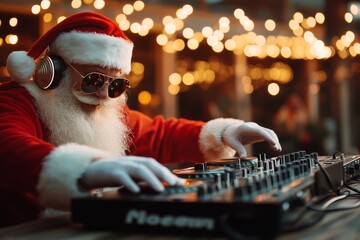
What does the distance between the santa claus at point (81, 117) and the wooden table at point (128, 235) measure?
14 cm

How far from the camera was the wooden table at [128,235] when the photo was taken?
0.64 meters

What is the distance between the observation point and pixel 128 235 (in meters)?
0.68

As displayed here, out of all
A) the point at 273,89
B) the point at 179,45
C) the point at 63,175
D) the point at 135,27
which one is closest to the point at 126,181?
the point at 63,175

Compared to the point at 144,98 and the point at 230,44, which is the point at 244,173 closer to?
the point at 144,98

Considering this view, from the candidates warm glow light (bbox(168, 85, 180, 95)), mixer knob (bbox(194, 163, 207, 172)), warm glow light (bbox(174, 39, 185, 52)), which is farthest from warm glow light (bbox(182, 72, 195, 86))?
mixer knob (bbox(194, 163, 207, 172))

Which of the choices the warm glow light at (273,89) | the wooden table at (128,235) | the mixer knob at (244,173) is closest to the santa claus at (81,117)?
the wooden table at (128,235)

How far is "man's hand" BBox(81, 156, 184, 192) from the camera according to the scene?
0.73 meters

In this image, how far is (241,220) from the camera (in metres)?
0.62

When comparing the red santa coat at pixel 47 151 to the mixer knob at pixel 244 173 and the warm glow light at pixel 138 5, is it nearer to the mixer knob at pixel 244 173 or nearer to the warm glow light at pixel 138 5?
the mixer knob at pixel 244 173

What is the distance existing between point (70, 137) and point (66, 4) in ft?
8.32

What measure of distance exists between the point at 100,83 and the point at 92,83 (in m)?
0.02

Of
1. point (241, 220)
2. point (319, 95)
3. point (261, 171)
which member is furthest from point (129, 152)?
point (319, 95)

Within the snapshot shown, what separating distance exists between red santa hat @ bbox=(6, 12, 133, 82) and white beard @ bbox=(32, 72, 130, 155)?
0.07 m

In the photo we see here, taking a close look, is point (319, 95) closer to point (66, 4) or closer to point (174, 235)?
point (66, 4)
